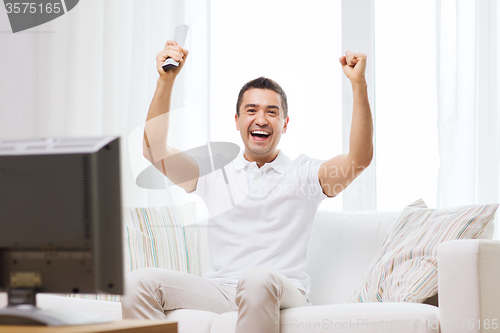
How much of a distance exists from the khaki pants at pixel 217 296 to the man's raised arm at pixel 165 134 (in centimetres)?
46

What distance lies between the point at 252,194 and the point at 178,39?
0.64 metres

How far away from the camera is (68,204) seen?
900 millimetres

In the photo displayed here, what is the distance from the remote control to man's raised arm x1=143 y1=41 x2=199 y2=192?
13 mm

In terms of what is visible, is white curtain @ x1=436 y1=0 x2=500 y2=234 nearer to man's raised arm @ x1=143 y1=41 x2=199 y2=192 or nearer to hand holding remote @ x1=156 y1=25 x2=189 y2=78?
man's raised arm @ x1=143 y1=41 x2=199 y2=192

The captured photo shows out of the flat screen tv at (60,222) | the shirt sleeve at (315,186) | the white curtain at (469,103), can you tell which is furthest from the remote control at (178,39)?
the white curtain at (469,103)

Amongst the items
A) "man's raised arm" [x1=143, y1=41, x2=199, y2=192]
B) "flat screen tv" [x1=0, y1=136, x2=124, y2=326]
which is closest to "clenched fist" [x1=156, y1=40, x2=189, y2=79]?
"man's raised arm" [x1=143, y1=41, x2=199, y2=192]

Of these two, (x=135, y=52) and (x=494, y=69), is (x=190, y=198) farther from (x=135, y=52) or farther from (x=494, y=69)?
(x=494, y=69)

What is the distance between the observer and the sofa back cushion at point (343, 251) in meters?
1.90

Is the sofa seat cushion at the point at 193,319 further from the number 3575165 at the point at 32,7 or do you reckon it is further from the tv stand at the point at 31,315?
the number 3575165 at the point at 32,7

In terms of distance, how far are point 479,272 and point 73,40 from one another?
103 inches

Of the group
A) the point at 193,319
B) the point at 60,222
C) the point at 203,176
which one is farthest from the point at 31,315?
the point at 203,176

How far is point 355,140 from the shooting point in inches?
71.2

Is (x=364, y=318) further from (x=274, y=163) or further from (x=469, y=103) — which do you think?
(x=469, y=103)

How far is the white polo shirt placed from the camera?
1840 mm
